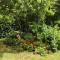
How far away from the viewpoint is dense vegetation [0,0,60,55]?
1669 centimetres

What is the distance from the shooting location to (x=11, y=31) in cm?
1934

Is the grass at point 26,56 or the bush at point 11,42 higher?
the bush at point 11,42

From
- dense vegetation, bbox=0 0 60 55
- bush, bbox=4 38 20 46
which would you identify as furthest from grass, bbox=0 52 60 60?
bush, bbox=4 38 20 46

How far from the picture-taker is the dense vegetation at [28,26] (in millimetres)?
16688

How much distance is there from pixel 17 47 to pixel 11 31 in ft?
8.61

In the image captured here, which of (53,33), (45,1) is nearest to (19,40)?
(53,33)

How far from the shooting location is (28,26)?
775 inches

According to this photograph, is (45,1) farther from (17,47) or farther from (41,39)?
(17,47)

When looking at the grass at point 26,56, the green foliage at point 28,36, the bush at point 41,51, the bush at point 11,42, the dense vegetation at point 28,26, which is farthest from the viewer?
the green foliage at point 28,36

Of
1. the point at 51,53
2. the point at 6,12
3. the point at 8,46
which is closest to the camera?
the point at 51,53

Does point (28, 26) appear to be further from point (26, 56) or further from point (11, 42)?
point (26, 56)

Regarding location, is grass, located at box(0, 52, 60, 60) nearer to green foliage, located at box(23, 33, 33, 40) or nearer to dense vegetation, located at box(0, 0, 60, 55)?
dense vegetation, located at box(0, 0, 60, 55)

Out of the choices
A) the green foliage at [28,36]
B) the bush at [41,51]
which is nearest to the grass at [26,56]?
the bush at [41,51]

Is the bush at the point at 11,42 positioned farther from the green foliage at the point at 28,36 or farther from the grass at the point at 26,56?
the grass at the point at 26,56
